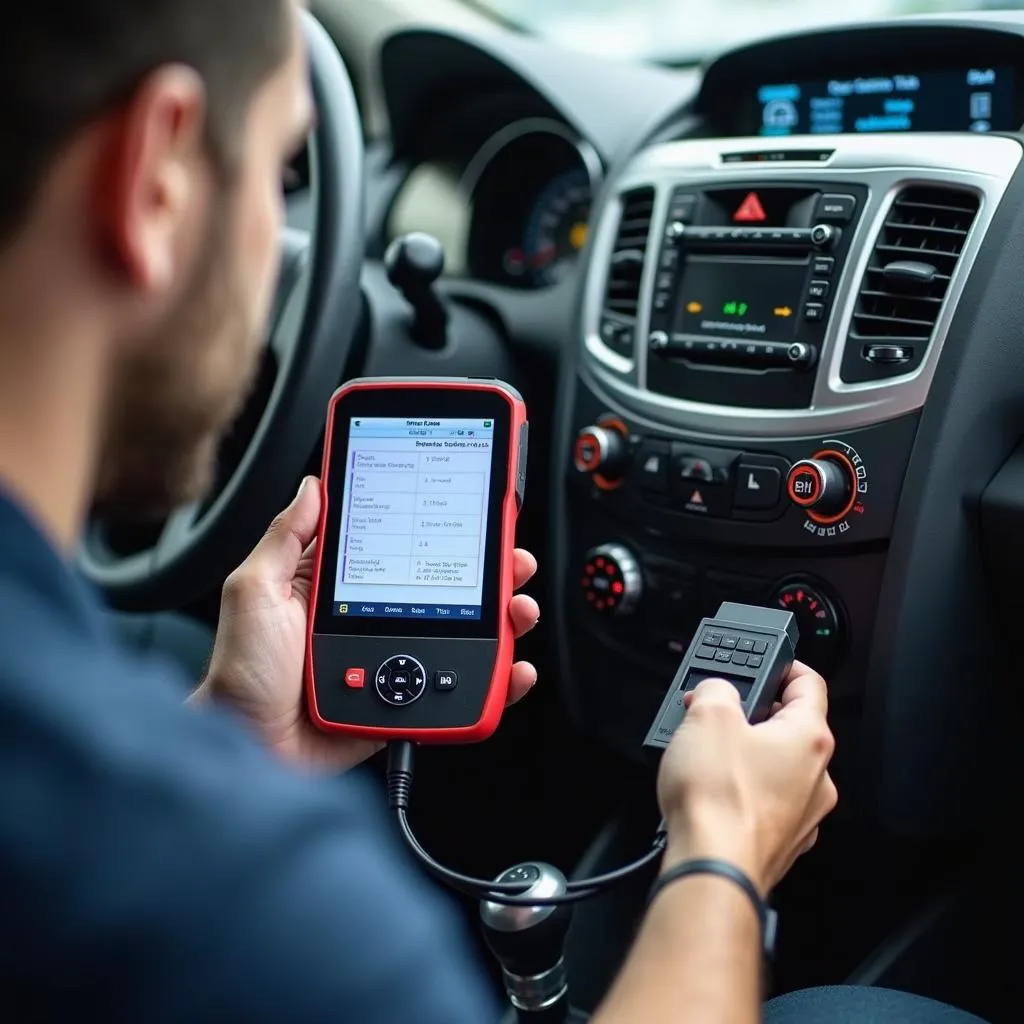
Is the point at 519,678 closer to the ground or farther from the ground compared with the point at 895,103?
closer to the ground

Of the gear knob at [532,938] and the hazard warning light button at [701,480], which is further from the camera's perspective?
the hazard warning light button at [701,480]

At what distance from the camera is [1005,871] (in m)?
1.51

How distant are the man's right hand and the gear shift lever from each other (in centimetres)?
22

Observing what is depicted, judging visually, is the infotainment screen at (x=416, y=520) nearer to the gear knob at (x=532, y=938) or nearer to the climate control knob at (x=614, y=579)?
the gear knob at (x=532, y=938)

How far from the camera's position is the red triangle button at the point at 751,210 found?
1.40 metres

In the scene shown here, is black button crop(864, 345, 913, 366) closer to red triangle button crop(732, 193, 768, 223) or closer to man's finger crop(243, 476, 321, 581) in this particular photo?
red triangle button crop(732, 193, 768, 223)

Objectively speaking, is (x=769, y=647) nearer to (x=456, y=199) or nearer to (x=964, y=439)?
(x=964, y=439)

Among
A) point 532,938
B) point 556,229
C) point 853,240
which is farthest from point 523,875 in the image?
point 556,229

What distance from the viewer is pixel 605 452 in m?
1.45

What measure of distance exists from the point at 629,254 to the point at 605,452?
0.23 metres

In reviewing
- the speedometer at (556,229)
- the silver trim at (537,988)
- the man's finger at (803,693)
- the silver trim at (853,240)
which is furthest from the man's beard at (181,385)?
the speedometer at (556,229)

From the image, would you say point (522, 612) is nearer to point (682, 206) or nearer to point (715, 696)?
point (715, 696)

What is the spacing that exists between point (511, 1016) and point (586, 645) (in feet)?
1.36

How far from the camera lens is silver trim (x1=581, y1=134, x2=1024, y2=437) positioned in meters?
1.24
